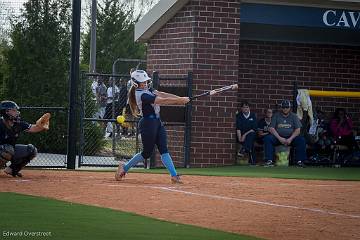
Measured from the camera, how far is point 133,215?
421 inches

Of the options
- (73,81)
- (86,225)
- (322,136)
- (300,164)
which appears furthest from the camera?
(322,136)

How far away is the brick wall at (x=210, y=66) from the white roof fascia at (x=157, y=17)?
0.71ft

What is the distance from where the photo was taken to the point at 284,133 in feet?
69.3

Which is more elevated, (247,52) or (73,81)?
(247,52)

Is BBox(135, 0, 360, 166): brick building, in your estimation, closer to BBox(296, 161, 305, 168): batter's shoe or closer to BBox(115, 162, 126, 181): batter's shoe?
BBox(296, 161, 305, 168): batter's shoe

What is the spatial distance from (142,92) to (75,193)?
256cm

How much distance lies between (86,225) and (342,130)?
13.0 meters

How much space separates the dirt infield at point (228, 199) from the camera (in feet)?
33.9

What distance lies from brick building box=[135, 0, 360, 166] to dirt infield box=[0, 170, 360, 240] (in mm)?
3676

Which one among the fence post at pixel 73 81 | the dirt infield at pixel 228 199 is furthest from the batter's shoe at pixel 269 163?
the fence post at pixel 73 81

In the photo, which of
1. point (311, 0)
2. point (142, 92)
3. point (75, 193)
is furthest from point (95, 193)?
point (311, 0)

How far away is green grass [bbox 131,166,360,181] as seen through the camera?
18.1 m

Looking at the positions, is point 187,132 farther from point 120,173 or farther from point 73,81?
point 120,173

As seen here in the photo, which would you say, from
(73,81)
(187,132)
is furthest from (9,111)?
(187,132)
